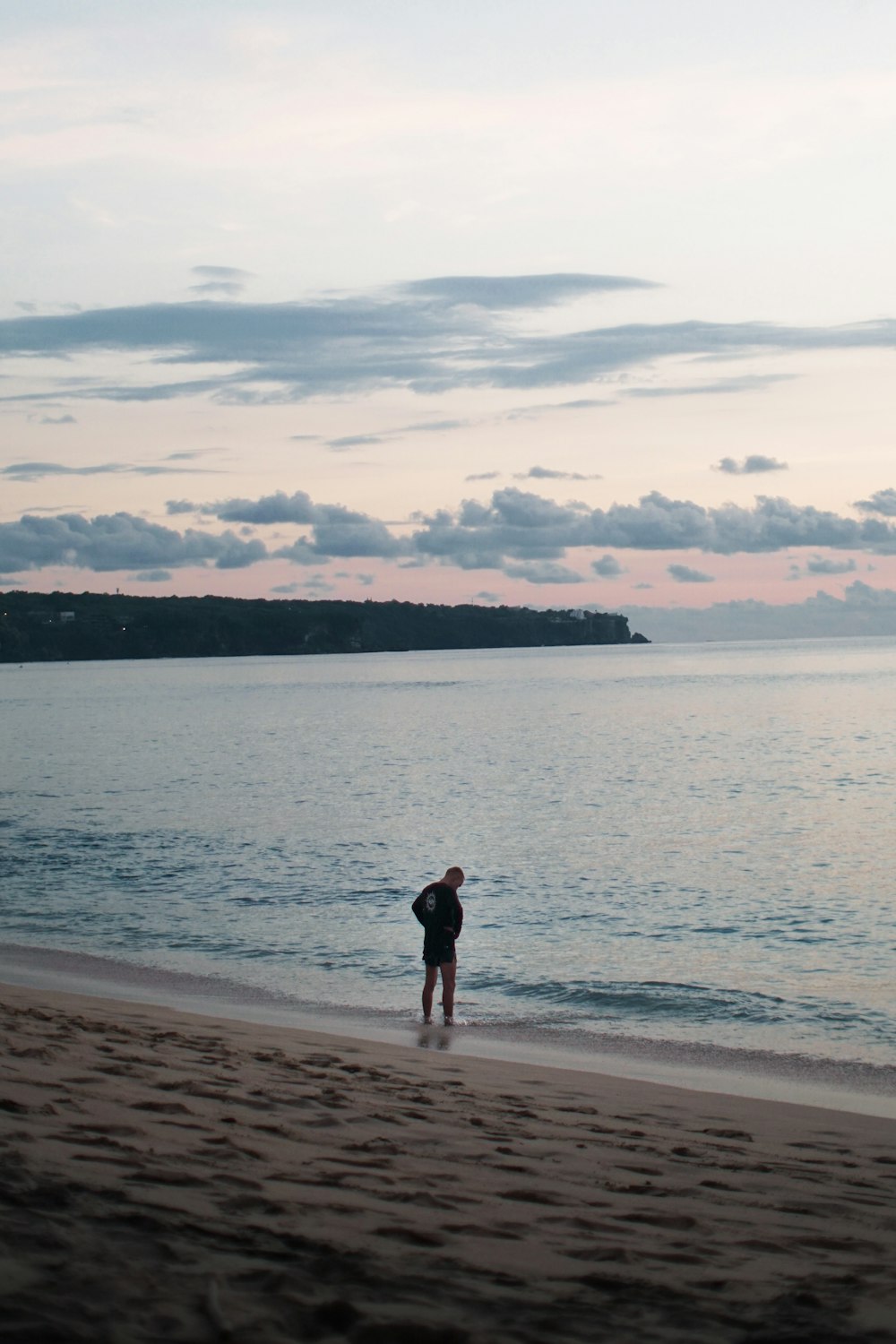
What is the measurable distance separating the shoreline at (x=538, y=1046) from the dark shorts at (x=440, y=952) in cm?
84

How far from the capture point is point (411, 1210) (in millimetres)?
5762

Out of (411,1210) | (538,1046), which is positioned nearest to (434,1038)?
(538,1046)

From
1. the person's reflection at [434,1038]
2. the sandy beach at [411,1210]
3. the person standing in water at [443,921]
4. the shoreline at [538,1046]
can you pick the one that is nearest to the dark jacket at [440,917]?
the person standing in water at [443,921]

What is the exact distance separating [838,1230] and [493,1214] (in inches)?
73.2

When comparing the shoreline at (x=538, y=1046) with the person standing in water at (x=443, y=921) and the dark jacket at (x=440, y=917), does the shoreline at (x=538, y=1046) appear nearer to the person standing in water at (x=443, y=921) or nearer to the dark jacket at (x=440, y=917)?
the person standing in water at (x=443, y=921)

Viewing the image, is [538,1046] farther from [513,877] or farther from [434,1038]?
[513,877]

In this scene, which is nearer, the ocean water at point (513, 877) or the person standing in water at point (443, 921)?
the person standing in water at point (443, 921)

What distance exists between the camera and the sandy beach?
445 cm

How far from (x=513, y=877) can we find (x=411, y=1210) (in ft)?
67.8

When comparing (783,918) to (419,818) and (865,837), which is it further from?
(419,818)

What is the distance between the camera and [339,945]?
1922cm

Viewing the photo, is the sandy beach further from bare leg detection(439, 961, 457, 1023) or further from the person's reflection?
bare leg detection(439, 961, 457, 1023)

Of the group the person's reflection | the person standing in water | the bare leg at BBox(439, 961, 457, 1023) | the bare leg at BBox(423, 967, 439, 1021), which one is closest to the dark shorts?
the person standing in water

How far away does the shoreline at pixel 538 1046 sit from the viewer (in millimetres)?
11258
